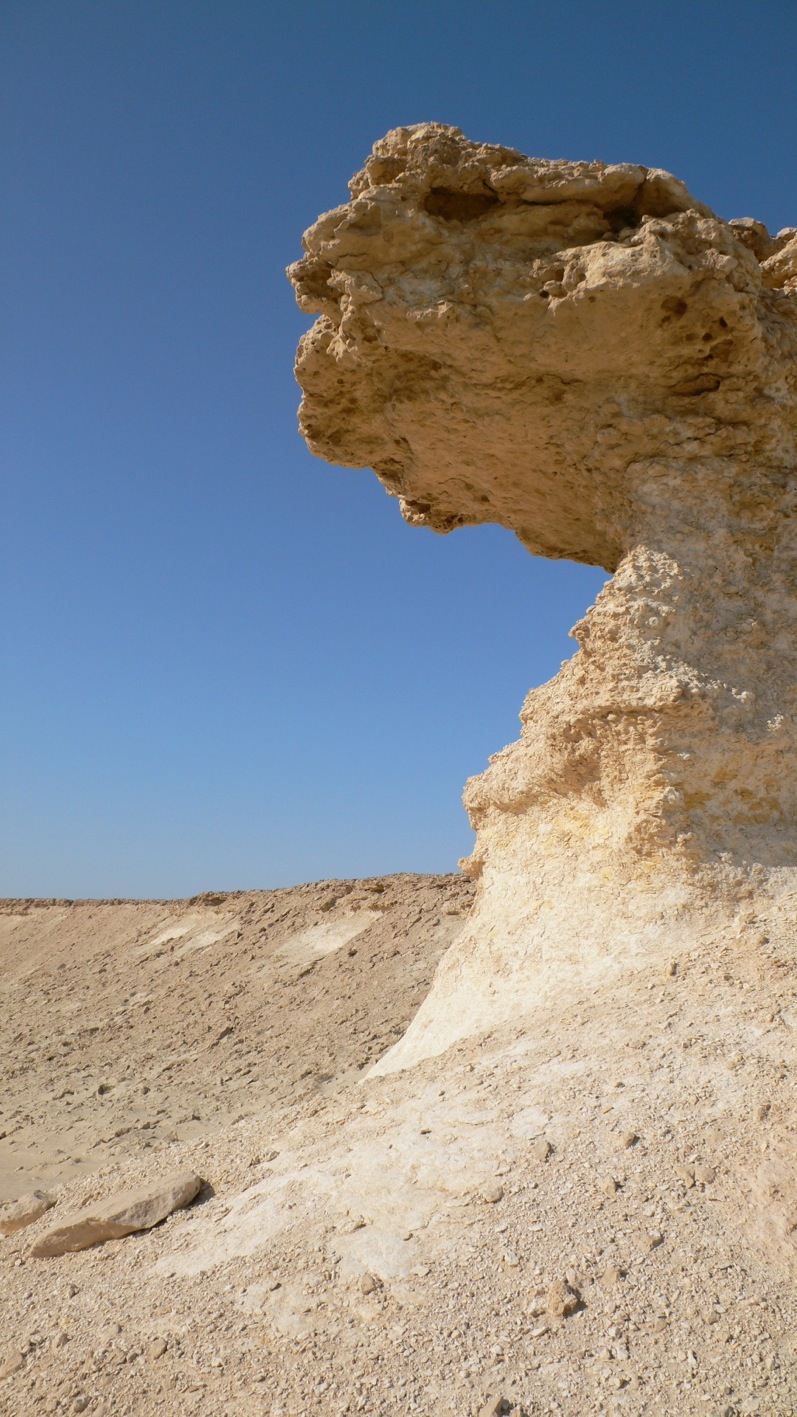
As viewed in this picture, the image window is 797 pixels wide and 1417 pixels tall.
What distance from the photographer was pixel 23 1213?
4.70m

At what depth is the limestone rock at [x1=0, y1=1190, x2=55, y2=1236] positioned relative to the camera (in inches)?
183

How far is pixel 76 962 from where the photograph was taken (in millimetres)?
18406

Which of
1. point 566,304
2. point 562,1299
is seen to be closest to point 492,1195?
point 562,1299

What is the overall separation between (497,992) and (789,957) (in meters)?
1.56

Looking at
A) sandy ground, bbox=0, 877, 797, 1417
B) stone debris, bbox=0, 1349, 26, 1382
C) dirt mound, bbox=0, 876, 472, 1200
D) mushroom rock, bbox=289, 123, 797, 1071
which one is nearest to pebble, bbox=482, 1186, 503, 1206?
sandy ground, bbox=0, 877, 797, 1417

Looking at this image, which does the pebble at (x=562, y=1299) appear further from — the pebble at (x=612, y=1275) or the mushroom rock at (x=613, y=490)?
the mushroom rock at (x=613, y=490)

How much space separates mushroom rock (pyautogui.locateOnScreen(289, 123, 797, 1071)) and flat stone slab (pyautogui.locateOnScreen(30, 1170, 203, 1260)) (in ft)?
5.27

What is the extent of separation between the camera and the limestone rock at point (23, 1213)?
4652 millimetres

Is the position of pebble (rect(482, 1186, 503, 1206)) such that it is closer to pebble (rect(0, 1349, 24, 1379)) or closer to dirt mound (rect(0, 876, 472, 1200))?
pebble (rect(0, 1349, 24, 1379))

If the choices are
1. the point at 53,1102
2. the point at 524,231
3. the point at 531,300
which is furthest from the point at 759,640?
the point at 53,1102

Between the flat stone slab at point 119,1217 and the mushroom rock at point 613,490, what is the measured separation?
161 centimetres

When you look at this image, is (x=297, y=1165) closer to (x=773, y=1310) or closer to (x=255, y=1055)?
(x=773, y=1310)

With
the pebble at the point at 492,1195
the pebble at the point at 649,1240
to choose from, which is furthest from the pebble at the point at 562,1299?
the pebble at the point at 492,1195

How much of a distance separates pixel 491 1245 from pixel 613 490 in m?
3.98
